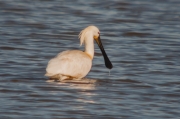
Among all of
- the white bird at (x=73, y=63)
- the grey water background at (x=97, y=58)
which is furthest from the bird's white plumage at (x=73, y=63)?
the grey water background at (x=97, y=58)

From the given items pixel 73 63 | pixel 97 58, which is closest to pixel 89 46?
pixel 73 63

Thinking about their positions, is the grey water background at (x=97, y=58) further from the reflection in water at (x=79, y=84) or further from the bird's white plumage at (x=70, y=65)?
the bird's white plumage at (x=70, y=65)

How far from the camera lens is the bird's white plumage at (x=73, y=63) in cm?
1000

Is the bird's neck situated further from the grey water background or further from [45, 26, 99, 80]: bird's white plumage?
the grey water background

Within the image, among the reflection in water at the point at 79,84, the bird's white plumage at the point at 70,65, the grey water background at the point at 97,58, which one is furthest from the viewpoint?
the bird's white plumage at the point at 70,65

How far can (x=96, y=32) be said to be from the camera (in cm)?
1116

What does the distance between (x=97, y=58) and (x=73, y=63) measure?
209 centimetres

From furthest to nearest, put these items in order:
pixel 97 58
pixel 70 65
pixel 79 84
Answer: pixel 97 58 → pixel 70 65 → pixel 79 84

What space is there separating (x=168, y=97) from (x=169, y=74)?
1634 mm

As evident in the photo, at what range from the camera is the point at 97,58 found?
12.4 meters

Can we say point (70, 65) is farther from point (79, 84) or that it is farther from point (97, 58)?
point (97, 58)

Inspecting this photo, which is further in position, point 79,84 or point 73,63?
point 73,63

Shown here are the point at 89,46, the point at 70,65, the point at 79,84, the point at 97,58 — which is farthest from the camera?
the point at 97,58

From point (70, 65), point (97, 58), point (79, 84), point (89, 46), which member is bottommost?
point (97, 58)
